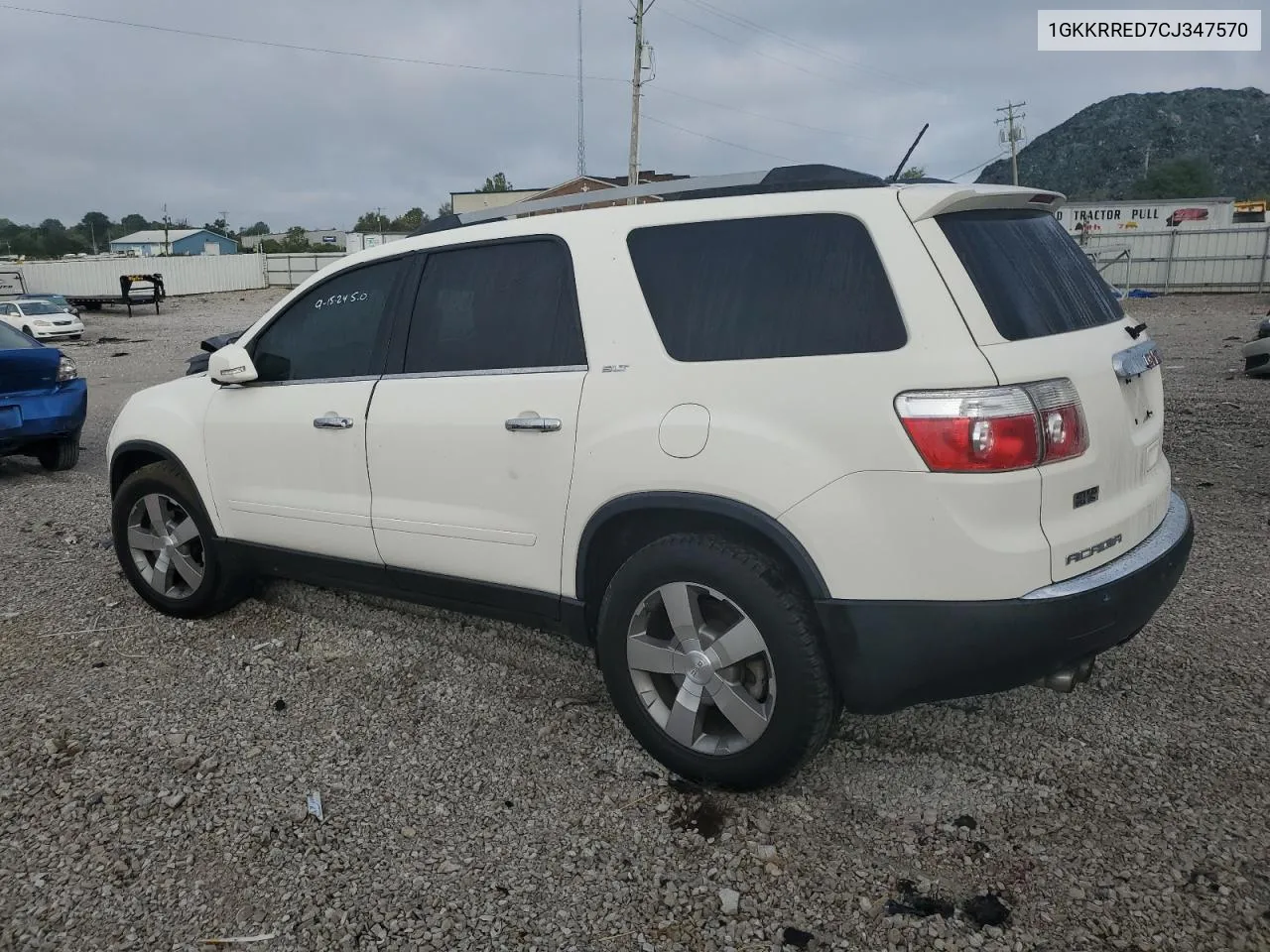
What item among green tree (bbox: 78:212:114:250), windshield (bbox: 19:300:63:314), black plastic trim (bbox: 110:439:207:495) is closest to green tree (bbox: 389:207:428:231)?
green tree (bbox: 78:212:114:250)

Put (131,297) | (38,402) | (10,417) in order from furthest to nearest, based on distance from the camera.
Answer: (131,297)
(38,402)
(10,417)

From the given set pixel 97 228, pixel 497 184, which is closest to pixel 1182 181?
pixel 497 184

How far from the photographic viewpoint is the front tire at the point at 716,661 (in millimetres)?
2604

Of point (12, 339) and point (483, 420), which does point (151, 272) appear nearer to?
point (12, 339)

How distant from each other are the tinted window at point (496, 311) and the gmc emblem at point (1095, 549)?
156 cm

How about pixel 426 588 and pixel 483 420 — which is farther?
pixel 426 588

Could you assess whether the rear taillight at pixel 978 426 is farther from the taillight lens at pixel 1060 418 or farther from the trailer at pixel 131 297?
the trailer at pixel 131 297

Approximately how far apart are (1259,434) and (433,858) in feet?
25.9

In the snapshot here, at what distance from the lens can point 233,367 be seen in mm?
3908

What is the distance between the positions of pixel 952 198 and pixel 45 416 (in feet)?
25.2

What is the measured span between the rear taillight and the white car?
1009 inches

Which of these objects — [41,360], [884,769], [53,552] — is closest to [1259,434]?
[884,769]

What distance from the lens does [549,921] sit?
2.41m

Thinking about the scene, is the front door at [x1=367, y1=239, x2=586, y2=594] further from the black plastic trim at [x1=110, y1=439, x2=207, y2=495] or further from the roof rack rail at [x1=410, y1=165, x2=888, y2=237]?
the black plastic trim at [x1=110, y1=439, x2=207, y2=495]
